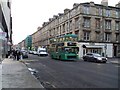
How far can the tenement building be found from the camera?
180 feet

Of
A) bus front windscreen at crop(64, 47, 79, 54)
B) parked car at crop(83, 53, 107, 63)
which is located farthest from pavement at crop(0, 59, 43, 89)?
parked car at crop(83, 53, 107, 63)

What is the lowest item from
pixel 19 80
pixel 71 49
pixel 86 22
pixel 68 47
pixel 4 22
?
pixel 19 80

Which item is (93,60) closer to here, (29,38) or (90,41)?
(90,41)

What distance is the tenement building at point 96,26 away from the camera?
54.8m

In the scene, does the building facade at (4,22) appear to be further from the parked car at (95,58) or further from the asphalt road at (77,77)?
the parked car at (95,58)

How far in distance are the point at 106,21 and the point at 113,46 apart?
6.82m

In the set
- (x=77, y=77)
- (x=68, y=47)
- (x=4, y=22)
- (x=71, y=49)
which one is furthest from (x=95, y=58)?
(x=77, y=77)

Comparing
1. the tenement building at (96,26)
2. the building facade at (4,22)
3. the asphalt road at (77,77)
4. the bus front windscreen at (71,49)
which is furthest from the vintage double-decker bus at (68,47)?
the tenement building at (96,26)

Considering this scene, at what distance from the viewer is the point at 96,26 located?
56.9m

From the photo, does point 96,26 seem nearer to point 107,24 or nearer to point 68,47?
point 107,24

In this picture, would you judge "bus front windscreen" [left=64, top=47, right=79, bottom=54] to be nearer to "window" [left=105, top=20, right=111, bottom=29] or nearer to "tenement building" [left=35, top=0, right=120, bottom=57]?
"tenement building" [left=35, top=0, right=120, bottom=57]

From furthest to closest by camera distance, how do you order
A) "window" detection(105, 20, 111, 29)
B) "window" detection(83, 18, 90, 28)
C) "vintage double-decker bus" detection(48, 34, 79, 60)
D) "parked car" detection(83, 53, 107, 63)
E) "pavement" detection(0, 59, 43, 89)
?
"window" detection(105, 20, 111, 29) → "window" detection(83, 18, 90, 28) → "parked car" detection(83, 53, 107, 63) → "vintage double-decker bus" detection(48, 34, 79, 60) → "pavement" detection(0, 59, 43, 89)

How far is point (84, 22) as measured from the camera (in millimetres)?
55250

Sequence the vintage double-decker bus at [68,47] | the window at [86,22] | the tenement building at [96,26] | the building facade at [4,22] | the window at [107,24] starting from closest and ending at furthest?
the building facade at [4,22], the vintage double-decker bus at [68,47], the tenement building at [96,26], the window at [86,22], the window at [107,24]
